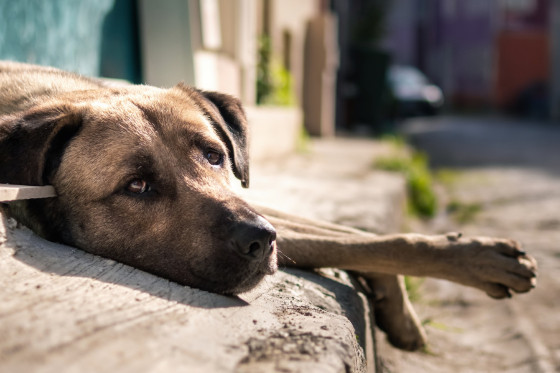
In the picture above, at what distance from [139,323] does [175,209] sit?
2.27 feet

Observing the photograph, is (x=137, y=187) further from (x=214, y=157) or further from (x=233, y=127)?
(x=233, y=127)

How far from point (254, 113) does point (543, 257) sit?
10.9ft

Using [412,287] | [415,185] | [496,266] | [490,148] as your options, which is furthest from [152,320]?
[490,148]

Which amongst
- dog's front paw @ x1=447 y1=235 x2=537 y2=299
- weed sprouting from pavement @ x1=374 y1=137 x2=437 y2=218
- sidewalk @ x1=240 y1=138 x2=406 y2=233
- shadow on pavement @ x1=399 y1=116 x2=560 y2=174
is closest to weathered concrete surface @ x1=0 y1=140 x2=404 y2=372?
dog's front paw @ x1=447 y1=235 x2=537 y2=299

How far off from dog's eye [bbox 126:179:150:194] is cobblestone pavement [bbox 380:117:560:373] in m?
1.33

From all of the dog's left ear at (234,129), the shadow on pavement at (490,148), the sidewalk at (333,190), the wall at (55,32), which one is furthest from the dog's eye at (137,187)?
the shadow on pavement at (490,148)

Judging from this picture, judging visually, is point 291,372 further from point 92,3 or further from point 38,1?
point 92,3

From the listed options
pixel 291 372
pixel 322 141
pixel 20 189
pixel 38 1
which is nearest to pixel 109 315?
pixel 291 372

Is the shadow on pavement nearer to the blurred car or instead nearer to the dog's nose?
the blurred car

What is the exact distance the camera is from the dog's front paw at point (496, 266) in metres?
2.63

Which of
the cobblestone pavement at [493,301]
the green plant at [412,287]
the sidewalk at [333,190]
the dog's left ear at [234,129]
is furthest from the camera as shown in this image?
the sidewalk at [333,190]

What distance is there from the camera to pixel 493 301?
13.0 ft

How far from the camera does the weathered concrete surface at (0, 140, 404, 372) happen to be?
4.76 feet

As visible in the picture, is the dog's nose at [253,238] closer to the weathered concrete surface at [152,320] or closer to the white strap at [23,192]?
the weathered concrete surface at [152,320]
